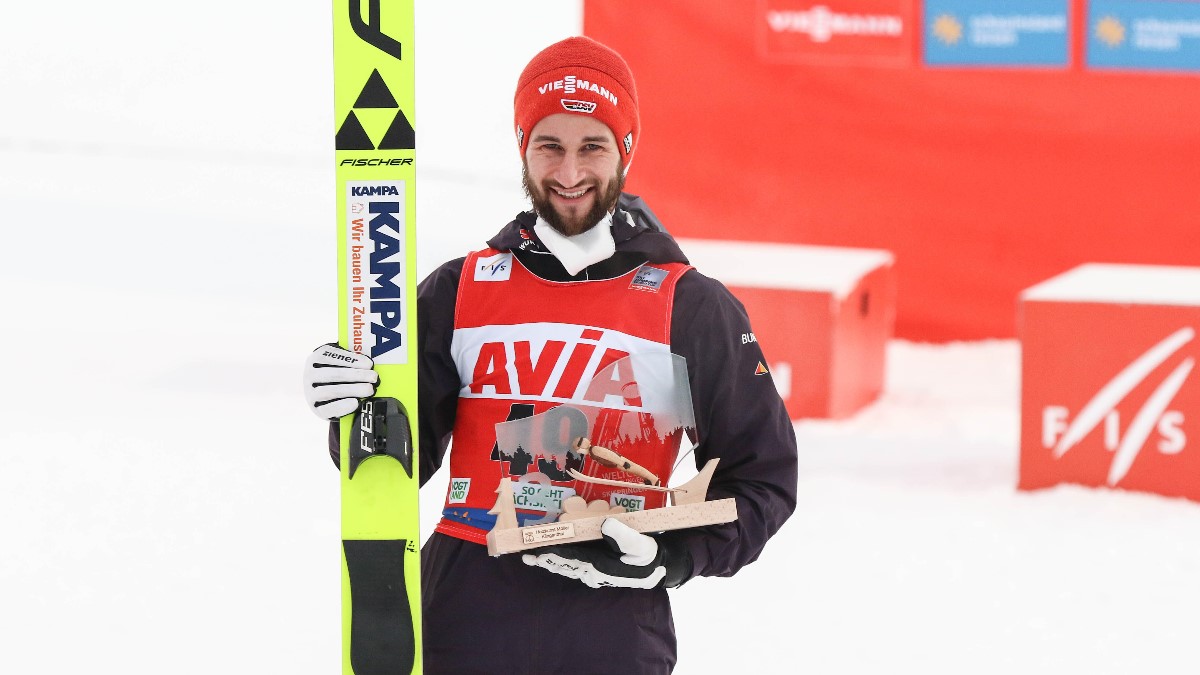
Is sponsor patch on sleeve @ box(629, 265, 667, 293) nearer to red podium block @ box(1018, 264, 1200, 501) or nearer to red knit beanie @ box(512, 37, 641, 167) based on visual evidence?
red knit beanie @ box(512, 37, 641, 167)

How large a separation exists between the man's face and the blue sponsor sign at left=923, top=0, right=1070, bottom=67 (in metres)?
5.10

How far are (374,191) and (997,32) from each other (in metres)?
5.30

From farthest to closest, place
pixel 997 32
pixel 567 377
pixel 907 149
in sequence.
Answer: pixel 907 149 → pixel 997 32 → pixel 567 377

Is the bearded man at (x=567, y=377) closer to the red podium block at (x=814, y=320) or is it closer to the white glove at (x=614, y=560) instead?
the white glove at (x=614, y=560)

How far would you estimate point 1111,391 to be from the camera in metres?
4.76

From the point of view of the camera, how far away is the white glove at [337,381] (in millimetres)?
1820

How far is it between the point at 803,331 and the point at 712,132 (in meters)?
1.58

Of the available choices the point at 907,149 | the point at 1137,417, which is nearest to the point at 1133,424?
the point at 1137,417

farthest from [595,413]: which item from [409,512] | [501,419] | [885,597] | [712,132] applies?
[712,132]

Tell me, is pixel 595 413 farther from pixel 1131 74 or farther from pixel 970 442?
pixel 1131 74

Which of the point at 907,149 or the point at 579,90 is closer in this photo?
the point at 579,90

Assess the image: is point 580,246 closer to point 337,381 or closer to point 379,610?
point 337,381

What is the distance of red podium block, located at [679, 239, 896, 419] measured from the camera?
5.61 m

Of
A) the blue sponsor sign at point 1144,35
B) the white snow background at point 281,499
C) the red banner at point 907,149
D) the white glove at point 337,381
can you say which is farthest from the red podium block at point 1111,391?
the white glove at point 337,381
